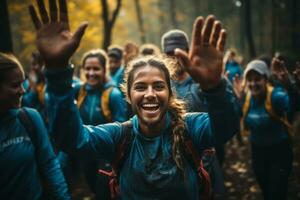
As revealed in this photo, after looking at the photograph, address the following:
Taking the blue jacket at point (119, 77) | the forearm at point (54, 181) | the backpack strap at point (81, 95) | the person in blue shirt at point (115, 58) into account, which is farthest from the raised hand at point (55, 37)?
the person in blue shirt at point (115, 58)

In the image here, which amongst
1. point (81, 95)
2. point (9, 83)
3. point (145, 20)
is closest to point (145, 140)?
point (9, 83)

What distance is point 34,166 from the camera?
3266 mm

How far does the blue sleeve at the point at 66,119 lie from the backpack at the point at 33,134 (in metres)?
0.82

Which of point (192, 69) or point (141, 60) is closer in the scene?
point (192, 69)

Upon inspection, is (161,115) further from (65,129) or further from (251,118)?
(251,118)

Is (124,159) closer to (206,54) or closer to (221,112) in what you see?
(221,112)

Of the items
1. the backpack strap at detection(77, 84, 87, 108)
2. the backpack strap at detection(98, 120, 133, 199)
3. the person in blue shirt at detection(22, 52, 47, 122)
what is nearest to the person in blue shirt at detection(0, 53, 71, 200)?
the backpack strap at detection(98, 120, 133, 199)

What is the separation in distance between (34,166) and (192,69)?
6.07 ft

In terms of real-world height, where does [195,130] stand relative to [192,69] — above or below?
below

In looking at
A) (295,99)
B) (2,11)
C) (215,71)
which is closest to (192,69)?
(215,71)

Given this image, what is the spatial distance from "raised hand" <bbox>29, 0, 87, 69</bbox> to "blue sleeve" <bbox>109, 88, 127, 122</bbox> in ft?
9.61

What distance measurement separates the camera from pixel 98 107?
5438 millimetres

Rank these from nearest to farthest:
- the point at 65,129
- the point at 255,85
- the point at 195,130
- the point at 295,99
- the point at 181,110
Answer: the point at 65,129, the point at 195,130, the point at 181,110, the point at 295,99, the point at 255,85

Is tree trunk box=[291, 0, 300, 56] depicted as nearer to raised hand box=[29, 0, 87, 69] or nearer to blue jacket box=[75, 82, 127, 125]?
blue jacket box=[75, 82, 127, 125]
